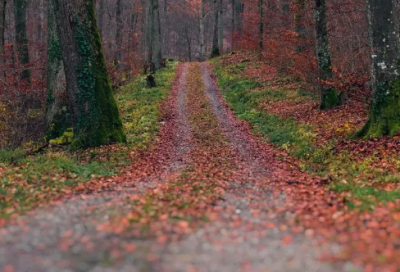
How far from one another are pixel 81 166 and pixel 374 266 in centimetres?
728

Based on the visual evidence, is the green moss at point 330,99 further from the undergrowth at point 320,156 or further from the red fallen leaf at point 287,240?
the red fallen leaf at point 287,240

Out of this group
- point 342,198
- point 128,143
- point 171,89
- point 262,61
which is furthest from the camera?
point 262,61

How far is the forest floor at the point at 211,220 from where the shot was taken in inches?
173

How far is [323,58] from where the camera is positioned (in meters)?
14.7

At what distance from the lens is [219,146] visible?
13.0 meters

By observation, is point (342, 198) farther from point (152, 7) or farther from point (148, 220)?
point (152, 7)

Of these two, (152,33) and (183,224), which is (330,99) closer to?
(183,224)

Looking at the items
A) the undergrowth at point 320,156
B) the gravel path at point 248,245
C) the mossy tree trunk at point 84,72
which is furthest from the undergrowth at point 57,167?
the undergrowth at point 320,156

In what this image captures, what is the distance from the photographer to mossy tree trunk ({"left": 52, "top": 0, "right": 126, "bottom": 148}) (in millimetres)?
11250

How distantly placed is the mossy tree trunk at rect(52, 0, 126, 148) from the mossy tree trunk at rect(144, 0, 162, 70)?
1587 cm

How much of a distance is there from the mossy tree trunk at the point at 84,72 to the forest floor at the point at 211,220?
4.92ft

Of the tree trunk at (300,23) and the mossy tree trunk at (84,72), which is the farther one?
the tree trunk at (300,23)

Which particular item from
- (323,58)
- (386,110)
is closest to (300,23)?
(323,58)

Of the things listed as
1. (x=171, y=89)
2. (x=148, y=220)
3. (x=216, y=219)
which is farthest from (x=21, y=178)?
(x=171, y=89)
